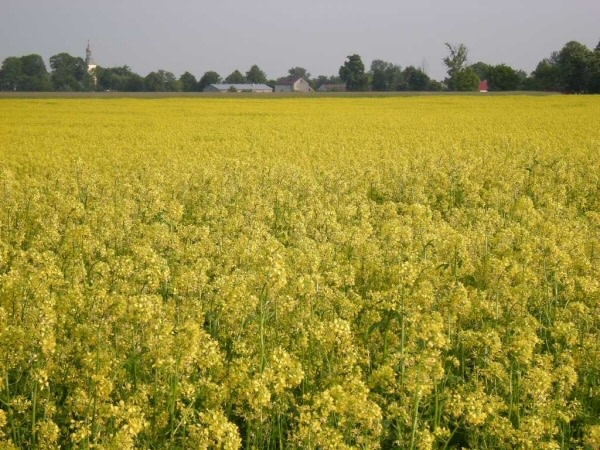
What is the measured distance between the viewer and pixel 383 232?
7.00 m

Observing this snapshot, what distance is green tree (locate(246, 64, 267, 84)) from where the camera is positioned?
138m

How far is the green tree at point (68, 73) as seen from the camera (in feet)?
339

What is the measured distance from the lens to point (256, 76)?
137500mm

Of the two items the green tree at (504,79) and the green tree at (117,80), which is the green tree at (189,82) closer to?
the green tree at (117,80)

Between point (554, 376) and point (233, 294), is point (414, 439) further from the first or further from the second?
point (233, 294)

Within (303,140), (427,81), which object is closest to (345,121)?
(303,140)

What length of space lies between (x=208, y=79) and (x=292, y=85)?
68.2 feet

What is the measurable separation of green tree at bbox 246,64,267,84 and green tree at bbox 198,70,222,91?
335 inches

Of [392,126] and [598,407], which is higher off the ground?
[392,126]

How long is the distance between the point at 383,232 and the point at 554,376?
3167 millimetres

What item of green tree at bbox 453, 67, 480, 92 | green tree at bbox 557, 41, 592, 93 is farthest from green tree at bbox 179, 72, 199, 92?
green tree at bbox 557, 41, 592, 93

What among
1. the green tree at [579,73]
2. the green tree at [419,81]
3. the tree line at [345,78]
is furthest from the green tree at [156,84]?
the green tree at [579,73]

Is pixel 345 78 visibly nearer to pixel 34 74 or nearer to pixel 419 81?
pixel 419 81

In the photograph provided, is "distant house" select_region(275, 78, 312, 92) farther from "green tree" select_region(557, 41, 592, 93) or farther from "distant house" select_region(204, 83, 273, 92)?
"green tree" select_region(557, 41, 592, 93)
